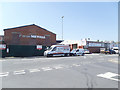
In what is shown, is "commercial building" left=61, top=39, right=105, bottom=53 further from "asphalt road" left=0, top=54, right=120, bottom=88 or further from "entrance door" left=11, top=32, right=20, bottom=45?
"asphalt road" left=0, top=54, right=120, bottom=88

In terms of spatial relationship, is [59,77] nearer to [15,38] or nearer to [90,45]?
[15,38]

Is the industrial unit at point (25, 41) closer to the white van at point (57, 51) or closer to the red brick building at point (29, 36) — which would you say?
the red brick building at point (29, 36)

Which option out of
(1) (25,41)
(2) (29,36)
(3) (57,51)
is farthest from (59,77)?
(2) (29,36)

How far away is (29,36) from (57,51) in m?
8.62

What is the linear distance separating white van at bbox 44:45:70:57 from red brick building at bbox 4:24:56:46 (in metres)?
5.93

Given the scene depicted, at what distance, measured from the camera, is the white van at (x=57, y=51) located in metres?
18.9

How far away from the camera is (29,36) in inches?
906

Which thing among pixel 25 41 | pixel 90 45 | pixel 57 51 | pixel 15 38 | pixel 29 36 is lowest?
pixel 57 51

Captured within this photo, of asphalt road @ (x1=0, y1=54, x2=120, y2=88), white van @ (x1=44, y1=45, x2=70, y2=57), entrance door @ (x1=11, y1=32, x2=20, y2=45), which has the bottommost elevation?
asphalt road @ (x1=0, y1=54, x2=120, y2=88)

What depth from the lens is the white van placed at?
1894cm

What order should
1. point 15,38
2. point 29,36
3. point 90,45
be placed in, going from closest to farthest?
point 15,38 < point 29,36 < point 90,45

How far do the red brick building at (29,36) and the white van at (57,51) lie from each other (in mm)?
5935

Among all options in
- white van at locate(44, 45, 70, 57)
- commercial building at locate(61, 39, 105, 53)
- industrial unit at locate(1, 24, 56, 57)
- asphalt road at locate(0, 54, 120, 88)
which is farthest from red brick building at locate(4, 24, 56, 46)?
asphalt road at locate(0, 54, 120, 88)

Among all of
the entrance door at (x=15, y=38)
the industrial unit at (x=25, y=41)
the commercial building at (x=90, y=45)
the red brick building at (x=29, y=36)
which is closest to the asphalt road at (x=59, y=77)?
the industrial unit at (x=25, y=41)
